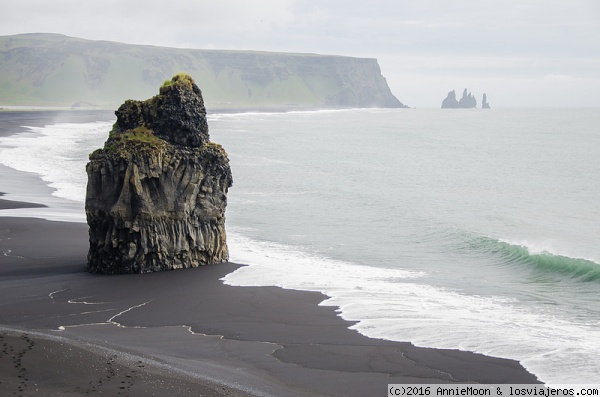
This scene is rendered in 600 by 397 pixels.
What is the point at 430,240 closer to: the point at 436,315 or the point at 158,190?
the point at 158,190

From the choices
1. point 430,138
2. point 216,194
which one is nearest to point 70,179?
point 216,194

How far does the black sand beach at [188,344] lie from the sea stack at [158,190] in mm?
771

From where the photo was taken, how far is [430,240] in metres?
33.2

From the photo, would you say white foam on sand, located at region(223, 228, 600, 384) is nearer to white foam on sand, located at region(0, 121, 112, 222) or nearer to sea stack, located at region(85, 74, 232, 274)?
sea stack, located at region(85, 74, 232, 274)

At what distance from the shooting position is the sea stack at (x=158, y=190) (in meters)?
23.3

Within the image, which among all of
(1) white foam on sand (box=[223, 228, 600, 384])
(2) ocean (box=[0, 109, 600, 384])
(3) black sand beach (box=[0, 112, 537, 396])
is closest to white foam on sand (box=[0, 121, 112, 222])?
(2) ocean (box=[0, 109, 600, 384])

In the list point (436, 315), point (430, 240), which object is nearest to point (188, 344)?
point (436, 315)

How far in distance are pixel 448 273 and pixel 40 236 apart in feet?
46.7

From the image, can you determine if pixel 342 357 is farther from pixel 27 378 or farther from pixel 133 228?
pixel 133 228

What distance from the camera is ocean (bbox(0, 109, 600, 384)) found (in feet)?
61.0

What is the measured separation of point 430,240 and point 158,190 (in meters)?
13.5

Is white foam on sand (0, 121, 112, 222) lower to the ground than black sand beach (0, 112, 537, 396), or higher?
higher

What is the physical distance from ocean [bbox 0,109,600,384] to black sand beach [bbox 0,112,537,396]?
1.04 meters

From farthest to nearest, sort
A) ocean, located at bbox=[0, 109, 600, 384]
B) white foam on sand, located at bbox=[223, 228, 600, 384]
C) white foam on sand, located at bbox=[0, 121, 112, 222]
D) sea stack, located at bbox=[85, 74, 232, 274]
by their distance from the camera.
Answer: white foam on sand, located at bbox=[0, 121, 112, 222]
sea stack, located at bbox=[85, 74, 232, 274]
ocean, located at bbox=[0, 109, 600, 384]
white foam on sand, located at bbox=[223, 228, 600, 384]
